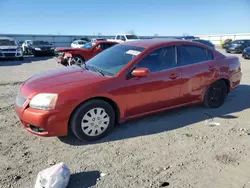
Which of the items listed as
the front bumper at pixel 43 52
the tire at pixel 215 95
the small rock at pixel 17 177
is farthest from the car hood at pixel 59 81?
the front bumper at pixel 43 52

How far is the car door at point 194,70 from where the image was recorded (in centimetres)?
465

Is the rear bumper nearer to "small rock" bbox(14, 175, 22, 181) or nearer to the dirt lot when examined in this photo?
the dirt lot

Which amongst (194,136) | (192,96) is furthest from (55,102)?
(192,96)

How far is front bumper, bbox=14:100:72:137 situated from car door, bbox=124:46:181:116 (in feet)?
3.58

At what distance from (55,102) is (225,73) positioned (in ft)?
12.5

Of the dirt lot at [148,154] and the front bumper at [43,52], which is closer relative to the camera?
the dirt lot at [148,154]

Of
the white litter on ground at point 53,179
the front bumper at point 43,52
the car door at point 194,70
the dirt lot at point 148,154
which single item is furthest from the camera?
the front bumper at point 43,52

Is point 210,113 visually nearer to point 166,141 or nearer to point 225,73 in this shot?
point 225,73

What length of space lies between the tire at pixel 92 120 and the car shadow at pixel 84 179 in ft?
2.84

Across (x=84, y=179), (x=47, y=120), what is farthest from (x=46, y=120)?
(x=84, y=179)

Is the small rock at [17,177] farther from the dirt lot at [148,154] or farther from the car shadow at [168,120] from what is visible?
the car shadow at [168,120]

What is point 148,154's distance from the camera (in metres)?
3.41

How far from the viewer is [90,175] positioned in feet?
9.57

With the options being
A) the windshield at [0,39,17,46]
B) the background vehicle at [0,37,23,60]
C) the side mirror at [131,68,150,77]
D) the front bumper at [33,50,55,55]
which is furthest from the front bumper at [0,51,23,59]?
the side mirror at [131,68,150,77]
